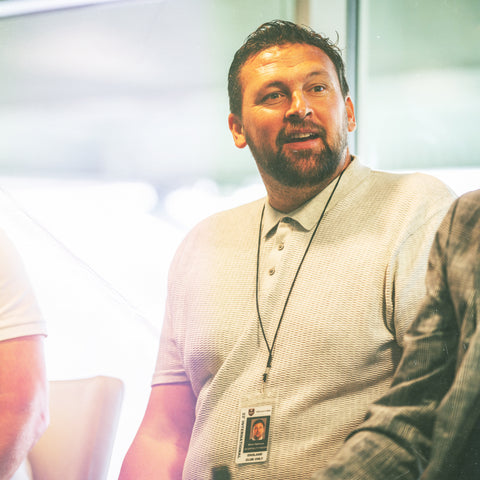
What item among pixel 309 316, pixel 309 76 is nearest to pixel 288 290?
pixel 309 316

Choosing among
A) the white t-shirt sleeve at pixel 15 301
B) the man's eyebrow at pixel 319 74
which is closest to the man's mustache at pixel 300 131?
the man's eyebrow at pixel 319 74

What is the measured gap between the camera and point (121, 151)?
4.48ft

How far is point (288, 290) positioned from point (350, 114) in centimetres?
40

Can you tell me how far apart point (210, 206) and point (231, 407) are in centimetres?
45

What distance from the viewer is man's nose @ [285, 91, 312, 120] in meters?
1.10

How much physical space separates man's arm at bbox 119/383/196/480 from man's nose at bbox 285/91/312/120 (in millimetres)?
615

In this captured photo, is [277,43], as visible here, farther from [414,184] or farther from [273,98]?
[414,184]

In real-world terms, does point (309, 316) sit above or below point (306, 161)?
below

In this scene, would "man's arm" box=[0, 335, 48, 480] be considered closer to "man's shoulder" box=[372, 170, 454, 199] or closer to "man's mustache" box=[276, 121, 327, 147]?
"man's mustache" box=[276, 121, 327, 147]

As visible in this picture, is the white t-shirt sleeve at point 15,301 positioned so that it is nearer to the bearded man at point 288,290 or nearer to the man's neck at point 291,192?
the bearded man at point 288,290

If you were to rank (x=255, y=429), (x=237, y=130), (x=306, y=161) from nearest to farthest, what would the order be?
(x=255, y=429)
(x=306, y=161)
(x=237, y=130)

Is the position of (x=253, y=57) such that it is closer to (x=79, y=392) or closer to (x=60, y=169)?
(x=60, y=169)

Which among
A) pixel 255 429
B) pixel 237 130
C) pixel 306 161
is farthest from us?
pixel 237 130

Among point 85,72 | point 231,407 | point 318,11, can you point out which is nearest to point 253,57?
point 318,11
